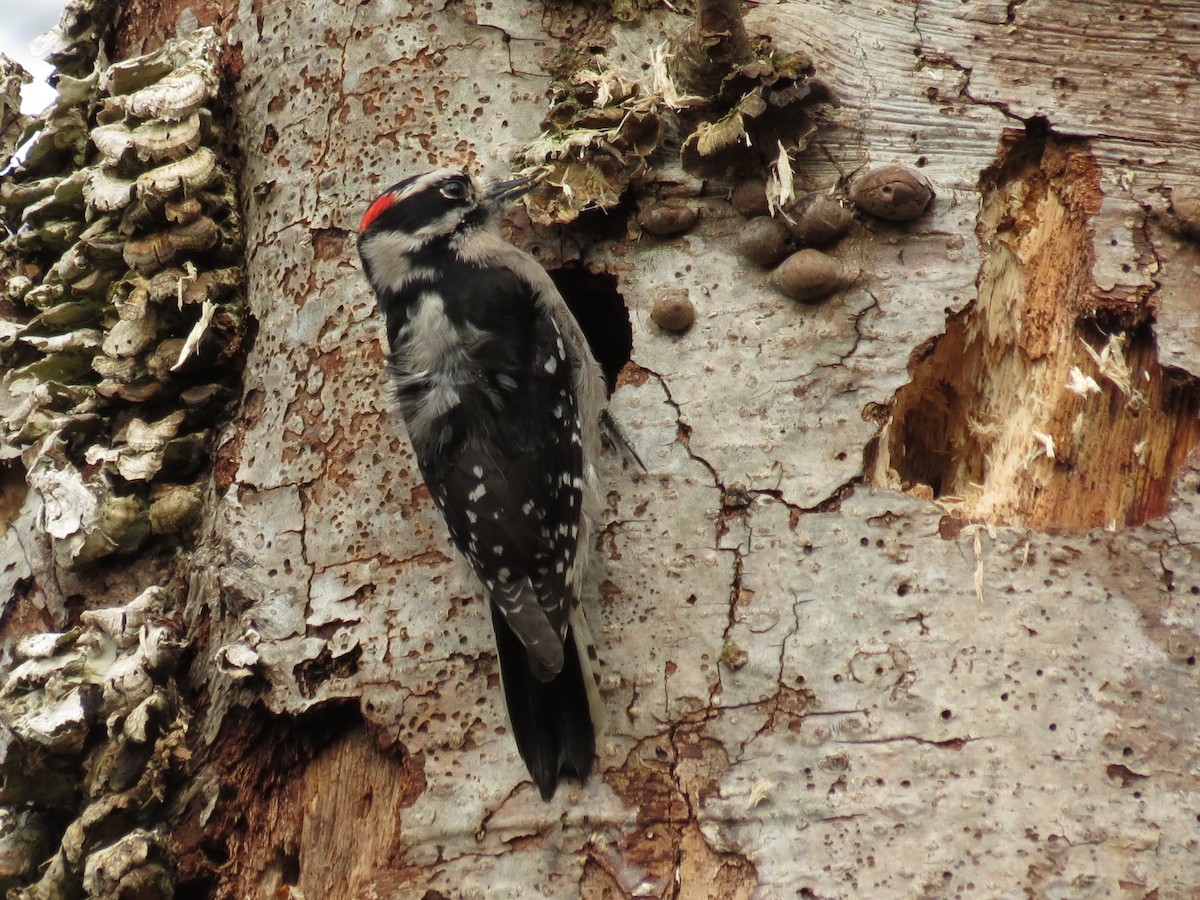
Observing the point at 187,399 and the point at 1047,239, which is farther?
the point at 187,399

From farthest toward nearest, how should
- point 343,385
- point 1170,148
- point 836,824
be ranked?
point 343,385 < point 1170,148 < point 836,824

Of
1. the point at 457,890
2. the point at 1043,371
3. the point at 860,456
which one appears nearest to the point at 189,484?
the point at 457,890

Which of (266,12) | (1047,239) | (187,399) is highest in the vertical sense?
(266,12)

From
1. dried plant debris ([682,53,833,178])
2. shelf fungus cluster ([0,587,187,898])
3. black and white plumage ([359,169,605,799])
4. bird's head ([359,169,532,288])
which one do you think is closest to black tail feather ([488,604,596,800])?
black and white plumage ([359,169,605,799])

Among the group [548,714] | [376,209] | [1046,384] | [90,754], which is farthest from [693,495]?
[90,754]

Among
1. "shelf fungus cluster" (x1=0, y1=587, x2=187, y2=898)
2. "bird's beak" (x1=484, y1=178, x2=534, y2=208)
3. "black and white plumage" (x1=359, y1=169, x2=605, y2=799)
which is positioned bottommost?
"shelf fungus cluster" (x1=0, y1=587, x2=187, y2=898)

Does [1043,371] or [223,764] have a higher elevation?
[1043,371]

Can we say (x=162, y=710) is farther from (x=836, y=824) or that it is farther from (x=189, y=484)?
(x=836, y=824)

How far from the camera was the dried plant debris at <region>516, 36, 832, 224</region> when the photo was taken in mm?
2928

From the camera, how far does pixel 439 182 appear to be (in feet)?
10.7

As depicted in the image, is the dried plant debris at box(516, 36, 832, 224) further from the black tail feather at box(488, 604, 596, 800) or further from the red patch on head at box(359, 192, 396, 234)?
the black tail feather at box(488, 604, 596, 800)

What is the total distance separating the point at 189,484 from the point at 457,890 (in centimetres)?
141

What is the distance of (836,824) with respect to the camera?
2.39 metres

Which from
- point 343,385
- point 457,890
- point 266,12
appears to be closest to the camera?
point 457,890
